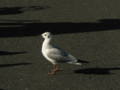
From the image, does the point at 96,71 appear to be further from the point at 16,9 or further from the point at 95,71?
the point at 16,9

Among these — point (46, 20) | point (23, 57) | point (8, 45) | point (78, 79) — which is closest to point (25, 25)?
point (46, 20)

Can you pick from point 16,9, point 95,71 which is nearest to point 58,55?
point 95,71

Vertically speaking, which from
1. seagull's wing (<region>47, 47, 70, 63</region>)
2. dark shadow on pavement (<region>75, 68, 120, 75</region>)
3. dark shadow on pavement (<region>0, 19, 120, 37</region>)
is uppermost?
dark shadow on pavement (<region>0, 19, 120, 37</region>)

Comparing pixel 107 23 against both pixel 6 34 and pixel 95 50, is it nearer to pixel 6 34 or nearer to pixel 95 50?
pixel 95 50

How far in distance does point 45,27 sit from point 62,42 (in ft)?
4.79

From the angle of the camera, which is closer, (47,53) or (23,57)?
(47,53)

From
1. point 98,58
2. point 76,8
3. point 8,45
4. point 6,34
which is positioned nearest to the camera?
point 98,58

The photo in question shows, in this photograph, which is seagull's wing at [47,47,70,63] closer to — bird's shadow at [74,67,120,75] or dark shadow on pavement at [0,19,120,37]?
bird's shadow at [74,67,120,75]

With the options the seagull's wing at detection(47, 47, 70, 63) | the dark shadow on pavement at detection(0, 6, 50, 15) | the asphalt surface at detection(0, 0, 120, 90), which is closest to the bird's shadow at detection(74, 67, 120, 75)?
the asphalt surface at detection(0, 0, 120, 90)

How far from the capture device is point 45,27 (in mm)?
11945

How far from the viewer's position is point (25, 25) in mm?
12172

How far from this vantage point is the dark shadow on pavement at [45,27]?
37.8ft

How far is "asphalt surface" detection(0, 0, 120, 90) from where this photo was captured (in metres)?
8.32

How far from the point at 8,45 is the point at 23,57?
1022mm
